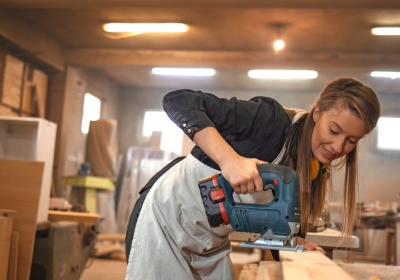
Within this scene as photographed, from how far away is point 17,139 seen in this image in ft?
16.4

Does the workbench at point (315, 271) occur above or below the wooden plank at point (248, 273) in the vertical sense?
above

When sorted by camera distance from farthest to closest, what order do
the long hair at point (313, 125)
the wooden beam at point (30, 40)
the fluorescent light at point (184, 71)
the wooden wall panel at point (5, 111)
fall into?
1. the fluorescent light at point (184, 71)
2. the wooden wall panel at point (5, 111)
3. the wooden beam at point (30, 40)
4. the long hair at point (313, 125)

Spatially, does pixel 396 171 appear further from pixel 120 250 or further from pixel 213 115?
pixel 213 115

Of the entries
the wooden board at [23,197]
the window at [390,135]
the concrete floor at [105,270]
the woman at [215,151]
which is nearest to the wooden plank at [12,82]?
the concrete floor at [105,270]

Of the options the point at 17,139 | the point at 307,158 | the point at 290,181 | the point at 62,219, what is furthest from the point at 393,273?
the point at 17,139

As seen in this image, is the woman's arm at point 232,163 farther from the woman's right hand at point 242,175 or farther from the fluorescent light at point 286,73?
the fluorescent light at point 286,73

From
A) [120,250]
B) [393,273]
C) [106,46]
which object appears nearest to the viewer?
[393,273]

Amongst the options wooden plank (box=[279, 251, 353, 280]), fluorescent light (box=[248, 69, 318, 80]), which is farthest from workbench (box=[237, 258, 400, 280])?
fluorescent light (box=[248, 69, 318, 80])

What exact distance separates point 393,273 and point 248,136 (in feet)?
2.49

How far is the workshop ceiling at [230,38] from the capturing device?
242 inches

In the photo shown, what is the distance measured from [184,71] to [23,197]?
5.37 m

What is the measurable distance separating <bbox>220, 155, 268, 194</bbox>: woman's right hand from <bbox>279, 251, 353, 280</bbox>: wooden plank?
269 mm

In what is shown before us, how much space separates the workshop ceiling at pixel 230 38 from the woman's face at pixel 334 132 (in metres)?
4.21

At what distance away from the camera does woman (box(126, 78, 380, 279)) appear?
1473 millimetres
